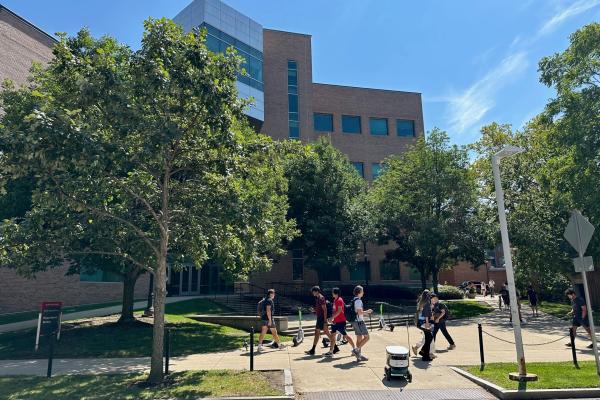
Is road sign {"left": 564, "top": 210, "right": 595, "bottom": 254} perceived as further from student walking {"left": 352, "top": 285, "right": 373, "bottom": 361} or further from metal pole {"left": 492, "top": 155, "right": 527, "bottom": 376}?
student walking {"left": 352, "top": 285, "right": 373, "bottom": 361}

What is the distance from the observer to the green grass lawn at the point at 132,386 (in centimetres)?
764

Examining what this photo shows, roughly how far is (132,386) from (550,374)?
8.16m

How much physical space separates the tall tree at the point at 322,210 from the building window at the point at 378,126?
14.4 meters

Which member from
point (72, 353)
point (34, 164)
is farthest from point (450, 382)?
point (72, 353)

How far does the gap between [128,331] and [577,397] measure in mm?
13107

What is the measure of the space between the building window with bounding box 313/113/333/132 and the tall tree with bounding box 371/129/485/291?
12.5 m

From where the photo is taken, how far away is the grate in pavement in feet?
24.2

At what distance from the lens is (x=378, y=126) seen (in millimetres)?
43438

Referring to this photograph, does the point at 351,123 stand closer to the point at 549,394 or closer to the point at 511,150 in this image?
the point at 511,150

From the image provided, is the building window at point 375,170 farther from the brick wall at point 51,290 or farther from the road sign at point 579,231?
the road sign at point 579,231

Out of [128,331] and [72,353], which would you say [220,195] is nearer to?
[72,353]

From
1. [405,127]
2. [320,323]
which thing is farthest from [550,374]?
[405,127]

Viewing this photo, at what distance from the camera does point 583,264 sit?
8.84 meters

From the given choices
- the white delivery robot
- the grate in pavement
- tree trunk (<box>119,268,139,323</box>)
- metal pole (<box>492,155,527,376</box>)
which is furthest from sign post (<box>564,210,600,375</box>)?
tree trunk (<box>119,268,139,323</box>)
